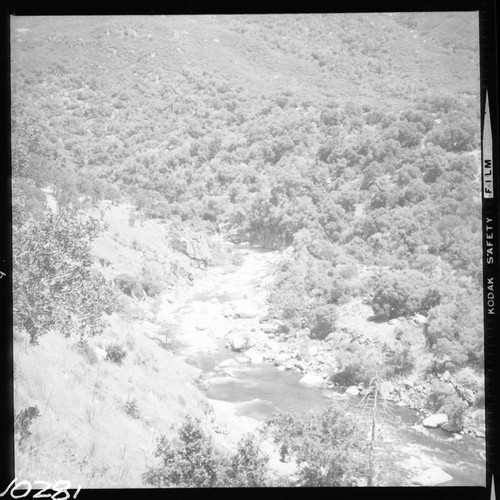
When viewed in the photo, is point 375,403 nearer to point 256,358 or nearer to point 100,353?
point 256,358

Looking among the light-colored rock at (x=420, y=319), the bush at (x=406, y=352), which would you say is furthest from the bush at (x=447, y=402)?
the light-colored rock at (x=420, y=319)

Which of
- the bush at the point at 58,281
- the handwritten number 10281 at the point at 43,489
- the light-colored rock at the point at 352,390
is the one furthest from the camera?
the light-colored rock at the point at 352,390

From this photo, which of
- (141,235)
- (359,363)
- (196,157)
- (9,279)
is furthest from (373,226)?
(9,279)

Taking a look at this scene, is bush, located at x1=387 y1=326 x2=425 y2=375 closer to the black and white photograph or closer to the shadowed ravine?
the black and white photograph

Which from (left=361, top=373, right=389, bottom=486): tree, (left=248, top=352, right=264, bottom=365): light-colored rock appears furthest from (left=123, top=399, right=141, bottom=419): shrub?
(left=361, top=373, right=389, bottom=486): tree

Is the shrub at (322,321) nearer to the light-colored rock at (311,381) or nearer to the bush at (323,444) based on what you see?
the light-colored rock at (311,381)
